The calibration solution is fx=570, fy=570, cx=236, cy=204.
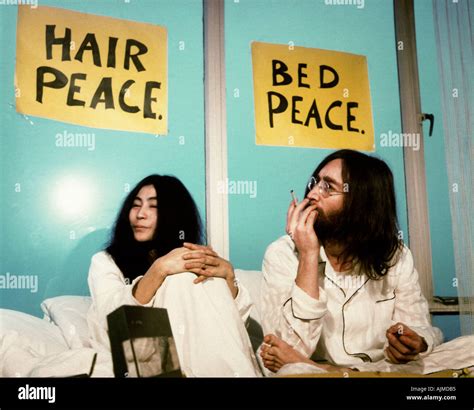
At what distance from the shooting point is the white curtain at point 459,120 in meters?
2.10

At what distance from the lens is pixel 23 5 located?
2027 mm

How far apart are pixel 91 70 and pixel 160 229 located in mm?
620

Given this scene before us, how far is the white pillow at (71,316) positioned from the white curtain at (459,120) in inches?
52.7

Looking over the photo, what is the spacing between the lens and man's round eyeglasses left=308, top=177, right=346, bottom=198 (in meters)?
2.00

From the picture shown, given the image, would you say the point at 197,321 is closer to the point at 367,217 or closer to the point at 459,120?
the point at 367,217

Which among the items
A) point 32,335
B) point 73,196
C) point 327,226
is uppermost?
point 73,196

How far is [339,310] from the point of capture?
1918 mm

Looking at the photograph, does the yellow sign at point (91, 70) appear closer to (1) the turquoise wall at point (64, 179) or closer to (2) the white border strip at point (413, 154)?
(1) the turquoise wall at point (64, 179)

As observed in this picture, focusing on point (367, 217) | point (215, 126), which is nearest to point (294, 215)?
point (367, 217)

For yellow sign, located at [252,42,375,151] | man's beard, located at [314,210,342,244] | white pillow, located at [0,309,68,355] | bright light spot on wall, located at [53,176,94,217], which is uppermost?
yellow sign, located at [252,42,375,151]

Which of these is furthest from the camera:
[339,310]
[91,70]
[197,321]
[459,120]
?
[459,120]

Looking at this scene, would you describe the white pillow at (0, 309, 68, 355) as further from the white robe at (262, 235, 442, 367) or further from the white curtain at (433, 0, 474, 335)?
the white curtain at (433, 0, 474, 335)

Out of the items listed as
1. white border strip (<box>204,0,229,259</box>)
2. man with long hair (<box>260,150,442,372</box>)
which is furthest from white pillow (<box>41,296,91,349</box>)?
man with long hair (<box>260,150,442,372</box>)

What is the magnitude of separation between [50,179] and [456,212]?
1.48m
